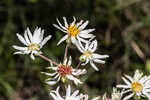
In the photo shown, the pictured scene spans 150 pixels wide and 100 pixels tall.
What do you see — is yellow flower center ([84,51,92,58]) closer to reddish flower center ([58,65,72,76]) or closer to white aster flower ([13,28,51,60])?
reddish flower center ([58,65,72,76])

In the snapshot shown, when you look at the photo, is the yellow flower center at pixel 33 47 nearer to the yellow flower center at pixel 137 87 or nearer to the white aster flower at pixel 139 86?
the white aster flower at pixel 139 86

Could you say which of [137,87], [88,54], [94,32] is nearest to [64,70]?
[88,54]

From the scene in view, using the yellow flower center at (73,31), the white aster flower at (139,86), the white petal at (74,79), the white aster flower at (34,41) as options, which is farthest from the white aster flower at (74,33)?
the white aster flower at (139,86)

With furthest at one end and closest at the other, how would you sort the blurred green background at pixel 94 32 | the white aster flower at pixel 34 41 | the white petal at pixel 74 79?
1. the blurred green background at pixel 94 32
2. the white aster flower at pixel 34 41
3. the white petal at pixel 74 79

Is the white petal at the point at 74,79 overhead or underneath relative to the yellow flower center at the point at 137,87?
overhead

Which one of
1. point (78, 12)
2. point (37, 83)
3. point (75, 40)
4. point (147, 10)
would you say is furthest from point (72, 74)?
point (147, 10)

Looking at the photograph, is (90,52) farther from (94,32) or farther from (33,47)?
(94,32)

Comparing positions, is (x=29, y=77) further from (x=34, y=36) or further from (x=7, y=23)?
(x=34, y=36)

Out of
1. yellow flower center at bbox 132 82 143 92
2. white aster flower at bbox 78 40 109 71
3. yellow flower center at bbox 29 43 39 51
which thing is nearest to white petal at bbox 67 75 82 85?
white aster flower at bbox 78 40 109 71
